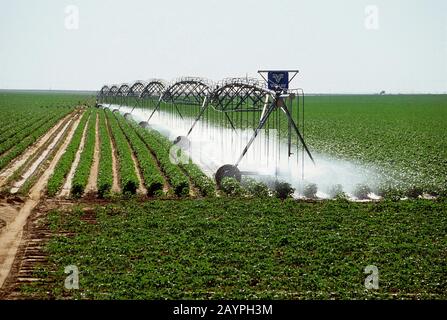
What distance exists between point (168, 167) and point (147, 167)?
3.65 feet

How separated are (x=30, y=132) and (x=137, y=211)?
36.0 metres

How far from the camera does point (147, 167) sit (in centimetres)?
2883

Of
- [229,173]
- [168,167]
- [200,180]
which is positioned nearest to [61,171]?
[168,167]

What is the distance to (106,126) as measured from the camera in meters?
57.0

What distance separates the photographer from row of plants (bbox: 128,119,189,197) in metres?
23.9

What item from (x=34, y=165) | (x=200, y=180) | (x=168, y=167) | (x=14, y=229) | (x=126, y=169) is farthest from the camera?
(x=34, y=165)

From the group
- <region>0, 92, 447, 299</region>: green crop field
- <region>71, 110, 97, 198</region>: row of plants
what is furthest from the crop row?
<region>71, 110, 97, 198</region>: row of plants

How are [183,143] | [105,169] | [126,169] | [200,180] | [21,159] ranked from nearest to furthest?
1. [200,180]
2. [126,169]
3. [105,169]
4. [21,159]
5. [183,143]

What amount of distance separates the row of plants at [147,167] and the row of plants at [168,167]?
455mm

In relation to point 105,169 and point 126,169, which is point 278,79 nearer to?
point 126,169

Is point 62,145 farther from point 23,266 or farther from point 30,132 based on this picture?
point 23,266

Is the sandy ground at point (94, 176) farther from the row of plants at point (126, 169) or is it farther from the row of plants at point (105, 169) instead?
the row of plants at point (126, 169)
